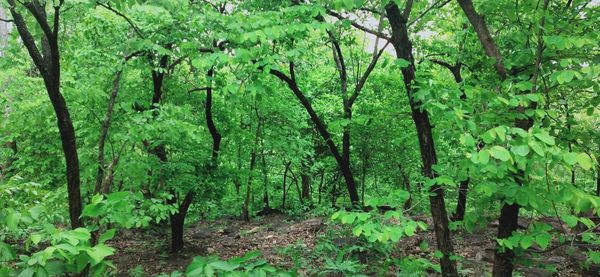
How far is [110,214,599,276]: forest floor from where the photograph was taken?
7102 millimetres

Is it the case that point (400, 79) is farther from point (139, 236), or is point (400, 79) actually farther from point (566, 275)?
point (139, 236)

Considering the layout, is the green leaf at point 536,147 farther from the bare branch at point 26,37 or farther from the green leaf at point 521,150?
the bare branch at point 26,37

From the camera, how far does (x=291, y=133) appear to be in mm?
10906

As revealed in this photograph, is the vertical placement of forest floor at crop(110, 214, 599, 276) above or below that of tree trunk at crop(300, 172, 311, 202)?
below

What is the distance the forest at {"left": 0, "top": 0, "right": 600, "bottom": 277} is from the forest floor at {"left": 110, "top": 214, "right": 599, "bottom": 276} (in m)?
0.07

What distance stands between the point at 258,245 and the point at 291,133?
9.55ft

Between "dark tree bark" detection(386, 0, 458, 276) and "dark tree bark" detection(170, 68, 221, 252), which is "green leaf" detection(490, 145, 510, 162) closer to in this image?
"dark tree bark" detection(386, 0, 458, 276)

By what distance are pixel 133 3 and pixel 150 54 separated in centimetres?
291

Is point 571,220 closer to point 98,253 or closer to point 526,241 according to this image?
point 526,241

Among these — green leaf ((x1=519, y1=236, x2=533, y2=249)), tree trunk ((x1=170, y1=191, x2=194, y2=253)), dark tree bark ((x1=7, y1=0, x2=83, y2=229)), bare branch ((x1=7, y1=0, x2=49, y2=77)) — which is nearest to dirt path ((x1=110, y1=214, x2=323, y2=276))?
tree trunk ((x1=170, y1=191, x2=194, y2=253))

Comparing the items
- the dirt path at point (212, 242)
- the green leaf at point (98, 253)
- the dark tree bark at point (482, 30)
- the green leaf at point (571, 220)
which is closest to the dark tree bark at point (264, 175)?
the dirt path at point (212, 242)

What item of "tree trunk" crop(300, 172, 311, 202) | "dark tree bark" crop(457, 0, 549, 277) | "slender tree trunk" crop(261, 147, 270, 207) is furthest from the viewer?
"tree trunk" crop(300, 172, 311, 202)

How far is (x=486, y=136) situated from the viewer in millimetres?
2209

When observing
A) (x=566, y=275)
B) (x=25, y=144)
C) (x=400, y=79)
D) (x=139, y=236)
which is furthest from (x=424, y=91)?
(x=139, y=236)
